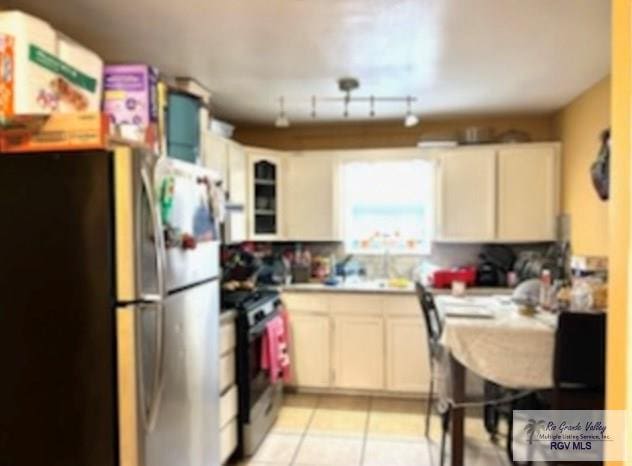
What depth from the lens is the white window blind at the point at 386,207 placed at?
14.5 ft

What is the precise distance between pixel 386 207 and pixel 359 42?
7.37 ft

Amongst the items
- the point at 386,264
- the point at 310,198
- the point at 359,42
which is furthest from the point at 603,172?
the point at 310,198

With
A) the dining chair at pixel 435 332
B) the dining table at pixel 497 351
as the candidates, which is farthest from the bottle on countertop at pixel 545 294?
the dining chair at pixel 435 332

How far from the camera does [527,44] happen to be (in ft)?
8.12

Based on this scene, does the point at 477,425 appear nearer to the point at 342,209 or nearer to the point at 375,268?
the point at 375,268

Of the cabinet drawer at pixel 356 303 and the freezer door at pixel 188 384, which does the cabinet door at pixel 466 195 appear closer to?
the cabinet drawer at pixel 356 303

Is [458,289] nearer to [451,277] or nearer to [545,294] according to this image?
[451,277]

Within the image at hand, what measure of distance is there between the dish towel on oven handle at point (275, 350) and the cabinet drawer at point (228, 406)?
0.39m

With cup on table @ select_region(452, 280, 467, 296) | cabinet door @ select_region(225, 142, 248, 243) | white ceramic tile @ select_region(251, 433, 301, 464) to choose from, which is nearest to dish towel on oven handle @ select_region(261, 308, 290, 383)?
white ceramic tile @ select_region(251, 433, 301, 464)

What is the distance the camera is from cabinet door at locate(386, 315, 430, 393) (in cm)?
387

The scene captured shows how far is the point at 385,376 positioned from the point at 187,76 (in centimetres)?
265

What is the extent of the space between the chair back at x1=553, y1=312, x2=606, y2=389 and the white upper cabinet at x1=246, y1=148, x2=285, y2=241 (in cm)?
247

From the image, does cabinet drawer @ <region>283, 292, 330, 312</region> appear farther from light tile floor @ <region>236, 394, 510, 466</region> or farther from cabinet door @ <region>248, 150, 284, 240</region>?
light tile floor @ <region>236, 394, 510, 466</region>

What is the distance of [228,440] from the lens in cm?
281
